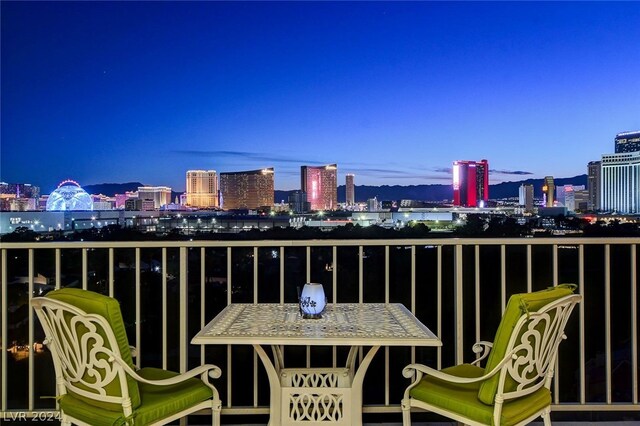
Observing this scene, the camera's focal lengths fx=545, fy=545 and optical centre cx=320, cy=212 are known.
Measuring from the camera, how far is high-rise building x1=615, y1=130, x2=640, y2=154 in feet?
30.6

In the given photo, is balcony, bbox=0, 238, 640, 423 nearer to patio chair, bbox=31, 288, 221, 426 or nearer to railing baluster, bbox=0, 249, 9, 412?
railing baluster, bbox=0, 249, 9, 412

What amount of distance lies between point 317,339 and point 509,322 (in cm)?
78

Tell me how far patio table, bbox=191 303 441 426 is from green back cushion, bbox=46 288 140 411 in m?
0.30

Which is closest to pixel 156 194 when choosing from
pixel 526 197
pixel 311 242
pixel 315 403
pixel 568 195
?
pixel 526 197

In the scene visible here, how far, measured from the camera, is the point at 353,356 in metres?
2.79

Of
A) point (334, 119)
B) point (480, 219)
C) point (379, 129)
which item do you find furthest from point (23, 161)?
point (480, 219)

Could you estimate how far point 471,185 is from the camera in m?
11.7

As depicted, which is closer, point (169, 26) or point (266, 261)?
point (169, 26)

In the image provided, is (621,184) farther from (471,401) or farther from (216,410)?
(216,410)

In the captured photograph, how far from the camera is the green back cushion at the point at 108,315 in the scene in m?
2.13

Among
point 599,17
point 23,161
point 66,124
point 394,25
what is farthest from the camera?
point 66,124

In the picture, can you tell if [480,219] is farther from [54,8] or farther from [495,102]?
[54,8]

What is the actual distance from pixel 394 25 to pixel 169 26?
577cm

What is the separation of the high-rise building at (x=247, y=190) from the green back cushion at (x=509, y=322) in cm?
1127
